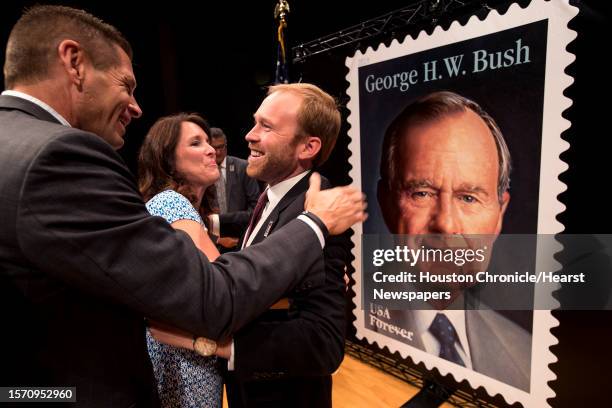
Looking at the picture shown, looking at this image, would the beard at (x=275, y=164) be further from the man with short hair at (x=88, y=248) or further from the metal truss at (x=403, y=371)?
the metal truss at (x=403, y=371)

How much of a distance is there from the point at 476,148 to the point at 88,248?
82.7 inches

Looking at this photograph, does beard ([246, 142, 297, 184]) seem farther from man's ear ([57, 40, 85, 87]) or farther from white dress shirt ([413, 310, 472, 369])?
white dress shirt ([413, 310, 472, 369])

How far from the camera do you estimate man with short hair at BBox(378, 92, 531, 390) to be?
2160 millimetres

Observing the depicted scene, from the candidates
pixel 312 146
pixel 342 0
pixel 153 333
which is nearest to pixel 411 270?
pixel 312 146

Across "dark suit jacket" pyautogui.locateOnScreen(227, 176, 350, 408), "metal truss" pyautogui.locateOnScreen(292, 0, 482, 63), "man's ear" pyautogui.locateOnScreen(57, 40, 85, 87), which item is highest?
"metal truss" pyautogui.locateOnScreen(292, 0, 482, 63)

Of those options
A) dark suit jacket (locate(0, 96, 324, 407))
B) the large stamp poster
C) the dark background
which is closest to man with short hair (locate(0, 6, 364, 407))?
dark suit jacket (locate(0, 96, 324, 407))

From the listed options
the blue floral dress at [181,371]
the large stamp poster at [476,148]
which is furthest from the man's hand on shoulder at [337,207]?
the large stamp poster at [476,148]

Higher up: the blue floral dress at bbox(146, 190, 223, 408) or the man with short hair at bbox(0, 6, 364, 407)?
the man with short hair at bbox(0, 6, 364, 407)

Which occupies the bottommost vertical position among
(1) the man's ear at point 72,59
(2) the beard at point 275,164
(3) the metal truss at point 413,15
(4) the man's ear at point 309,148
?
(2) the beard at point 275,164

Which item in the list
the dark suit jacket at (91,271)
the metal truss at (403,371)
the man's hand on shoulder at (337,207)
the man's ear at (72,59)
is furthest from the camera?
the metal truss at (403,371)

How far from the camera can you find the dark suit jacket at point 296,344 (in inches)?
41.9

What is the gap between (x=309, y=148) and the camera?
1.53 meters

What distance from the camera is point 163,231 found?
0.81 meters

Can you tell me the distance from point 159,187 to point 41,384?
99cm
